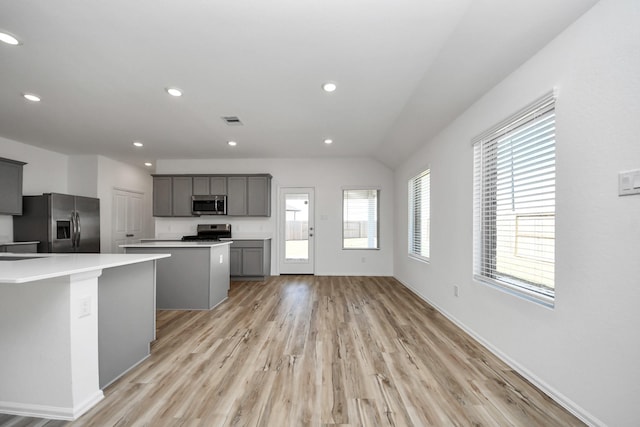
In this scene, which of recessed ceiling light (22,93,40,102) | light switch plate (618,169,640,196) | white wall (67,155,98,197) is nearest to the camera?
light switch plate (618,169,640,196)

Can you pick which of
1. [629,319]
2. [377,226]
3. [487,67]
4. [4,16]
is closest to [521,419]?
[629,319]

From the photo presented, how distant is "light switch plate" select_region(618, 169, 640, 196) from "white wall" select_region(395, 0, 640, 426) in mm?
31

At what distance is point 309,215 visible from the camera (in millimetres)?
6172

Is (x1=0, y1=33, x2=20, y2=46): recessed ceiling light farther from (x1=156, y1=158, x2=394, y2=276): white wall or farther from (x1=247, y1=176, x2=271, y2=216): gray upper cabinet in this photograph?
(x1=156, y1=158, x2=394, y2=276): white wall

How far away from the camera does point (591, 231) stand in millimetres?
1562

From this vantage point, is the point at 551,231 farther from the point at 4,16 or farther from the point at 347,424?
the point at 4,16

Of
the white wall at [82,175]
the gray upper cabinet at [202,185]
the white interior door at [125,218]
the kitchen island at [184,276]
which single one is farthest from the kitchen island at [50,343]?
the white wall at [82,175]

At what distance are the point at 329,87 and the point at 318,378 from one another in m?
2.70

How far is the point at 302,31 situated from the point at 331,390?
259 cm

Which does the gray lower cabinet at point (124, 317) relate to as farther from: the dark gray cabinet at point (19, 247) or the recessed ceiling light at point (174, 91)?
the dark gray cabinet at point (19, 247)

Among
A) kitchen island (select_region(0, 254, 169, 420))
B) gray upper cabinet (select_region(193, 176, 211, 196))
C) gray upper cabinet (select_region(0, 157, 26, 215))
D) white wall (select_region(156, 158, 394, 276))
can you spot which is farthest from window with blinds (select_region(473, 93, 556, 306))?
gray upper cabinet (select_region(0, 157, 26, 215))

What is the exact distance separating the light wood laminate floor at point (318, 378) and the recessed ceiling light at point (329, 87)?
259cm

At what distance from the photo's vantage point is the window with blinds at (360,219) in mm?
6137

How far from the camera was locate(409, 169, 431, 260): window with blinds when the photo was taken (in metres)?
4.30
